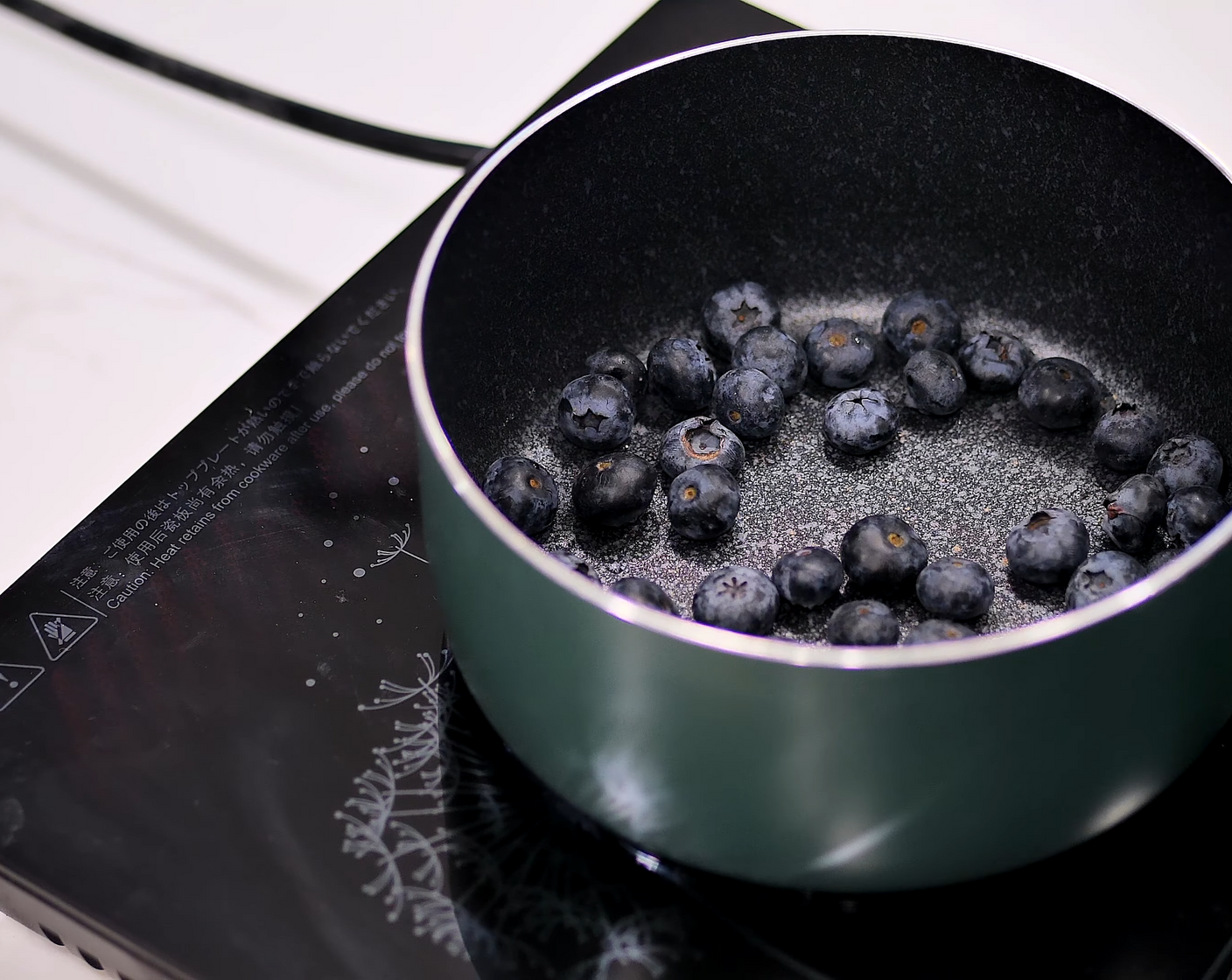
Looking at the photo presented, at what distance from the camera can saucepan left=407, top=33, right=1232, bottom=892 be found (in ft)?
1.91

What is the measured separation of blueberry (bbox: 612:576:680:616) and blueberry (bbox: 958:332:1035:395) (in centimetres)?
32

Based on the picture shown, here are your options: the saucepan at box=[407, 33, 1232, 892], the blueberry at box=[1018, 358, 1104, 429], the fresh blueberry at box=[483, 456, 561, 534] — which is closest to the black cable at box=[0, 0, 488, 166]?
the saucepan at box=[407, 33, 1232, 892]

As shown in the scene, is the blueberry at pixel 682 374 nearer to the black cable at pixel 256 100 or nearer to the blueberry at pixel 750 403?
the blueberry at pixel 750 403

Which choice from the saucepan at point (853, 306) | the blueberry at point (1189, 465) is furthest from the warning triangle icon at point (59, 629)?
the blueberry at point (1189, 465)

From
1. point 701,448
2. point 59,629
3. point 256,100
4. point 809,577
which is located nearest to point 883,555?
point 809,577

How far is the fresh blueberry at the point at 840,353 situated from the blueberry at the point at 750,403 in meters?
0.05

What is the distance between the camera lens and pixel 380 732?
2.72ft

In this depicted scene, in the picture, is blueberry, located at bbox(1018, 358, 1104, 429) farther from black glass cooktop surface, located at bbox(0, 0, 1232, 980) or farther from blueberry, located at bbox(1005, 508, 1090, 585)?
black glass cooktop surface, located at bbox(0, 0, 1232, 980)

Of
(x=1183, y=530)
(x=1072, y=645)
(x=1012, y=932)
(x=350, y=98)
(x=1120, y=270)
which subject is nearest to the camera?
(x=1072, y=645)

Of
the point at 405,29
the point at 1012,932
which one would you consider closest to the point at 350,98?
the point at 405,29

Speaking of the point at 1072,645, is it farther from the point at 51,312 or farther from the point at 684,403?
the point at 51,312

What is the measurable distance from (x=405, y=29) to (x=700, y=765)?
3.64ft

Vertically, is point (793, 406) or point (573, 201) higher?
point (573, 201)

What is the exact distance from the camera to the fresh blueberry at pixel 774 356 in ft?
3.23
